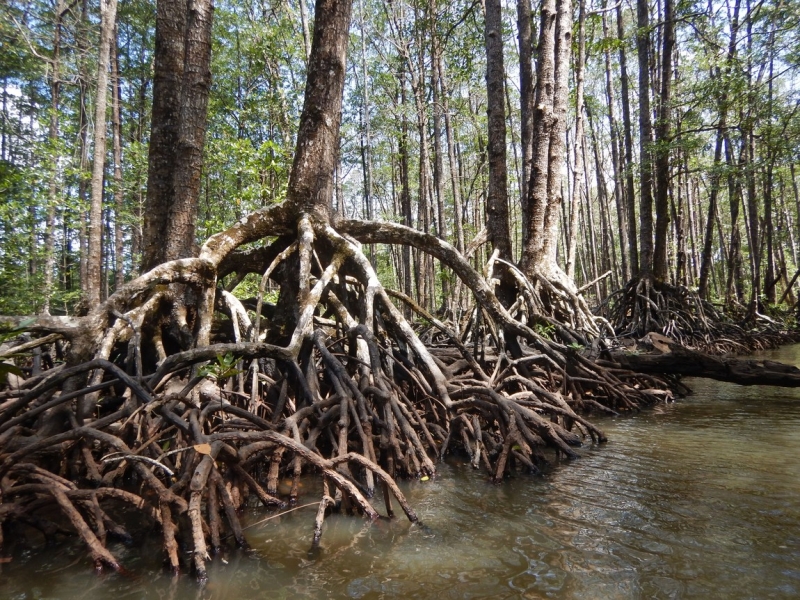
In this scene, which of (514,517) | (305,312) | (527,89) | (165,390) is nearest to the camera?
(514,517)

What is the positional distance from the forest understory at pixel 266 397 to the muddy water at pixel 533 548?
126 millimetres

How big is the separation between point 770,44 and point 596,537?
14.6 metres

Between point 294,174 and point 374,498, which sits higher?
point 294,174

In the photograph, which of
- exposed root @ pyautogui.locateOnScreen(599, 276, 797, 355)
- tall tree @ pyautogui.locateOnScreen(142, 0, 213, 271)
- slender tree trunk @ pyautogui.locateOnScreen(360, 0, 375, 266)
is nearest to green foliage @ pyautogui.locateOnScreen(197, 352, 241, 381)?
tall tree @ pyautogui.locateOnScreen(142, 0, 213, 271)

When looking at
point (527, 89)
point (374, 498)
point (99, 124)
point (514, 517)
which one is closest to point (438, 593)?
point (514, 517)

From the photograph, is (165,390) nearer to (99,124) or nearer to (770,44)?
(99,124)

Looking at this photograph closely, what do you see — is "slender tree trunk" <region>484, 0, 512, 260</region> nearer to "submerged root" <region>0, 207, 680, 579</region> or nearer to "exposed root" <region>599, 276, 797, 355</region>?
"submerged root" <region>0, 207, 680, 579</region>

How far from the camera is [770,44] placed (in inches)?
459

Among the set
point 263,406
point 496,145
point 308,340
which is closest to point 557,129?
point 496,145

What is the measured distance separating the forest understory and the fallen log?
21 mm

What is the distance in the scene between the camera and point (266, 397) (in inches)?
151

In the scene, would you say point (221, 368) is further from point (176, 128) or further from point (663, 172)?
point (663, 172)

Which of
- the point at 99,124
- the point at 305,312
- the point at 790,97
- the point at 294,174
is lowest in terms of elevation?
the point at 305,312

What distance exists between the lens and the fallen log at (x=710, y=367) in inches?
192
